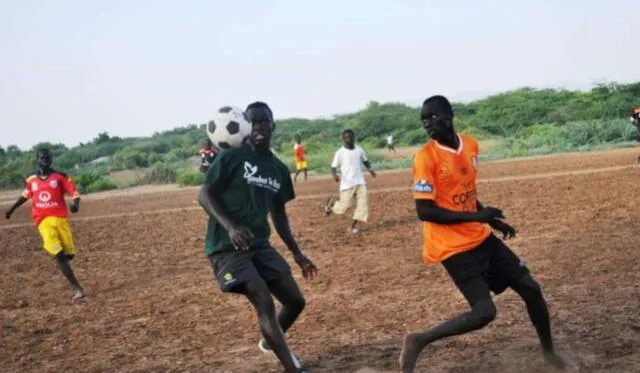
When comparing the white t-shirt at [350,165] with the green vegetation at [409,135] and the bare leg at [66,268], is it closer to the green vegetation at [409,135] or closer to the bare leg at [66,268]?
the bare leg at [66,268]

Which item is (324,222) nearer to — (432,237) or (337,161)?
(337,161)

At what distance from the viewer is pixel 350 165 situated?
13.2 m

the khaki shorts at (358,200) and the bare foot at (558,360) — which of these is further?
the khaki shorts at (358,200)

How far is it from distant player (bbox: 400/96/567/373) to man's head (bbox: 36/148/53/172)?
19.5ft

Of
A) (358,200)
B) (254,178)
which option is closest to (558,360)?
(254,178)

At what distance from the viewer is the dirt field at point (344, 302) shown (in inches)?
239

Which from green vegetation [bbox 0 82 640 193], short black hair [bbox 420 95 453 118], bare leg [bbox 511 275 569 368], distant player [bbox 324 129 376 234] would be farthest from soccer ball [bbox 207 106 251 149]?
green vegetation [bbox 0 82 640 193]

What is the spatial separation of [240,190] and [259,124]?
1.58ft

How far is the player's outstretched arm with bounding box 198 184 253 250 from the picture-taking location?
5039 millimetres

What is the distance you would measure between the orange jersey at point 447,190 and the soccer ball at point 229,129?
124 cm

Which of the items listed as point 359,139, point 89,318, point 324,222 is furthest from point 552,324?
point 359,139

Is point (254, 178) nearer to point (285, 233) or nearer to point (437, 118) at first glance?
point (285, 233)

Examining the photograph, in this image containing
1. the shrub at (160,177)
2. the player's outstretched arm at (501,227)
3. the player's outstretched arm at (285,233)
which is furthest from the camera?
the shrub at (160,177)

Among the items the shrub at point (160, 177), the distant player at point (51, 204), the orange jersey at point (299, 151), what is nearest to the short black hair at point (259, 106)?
the distant player at point (51, 204)
